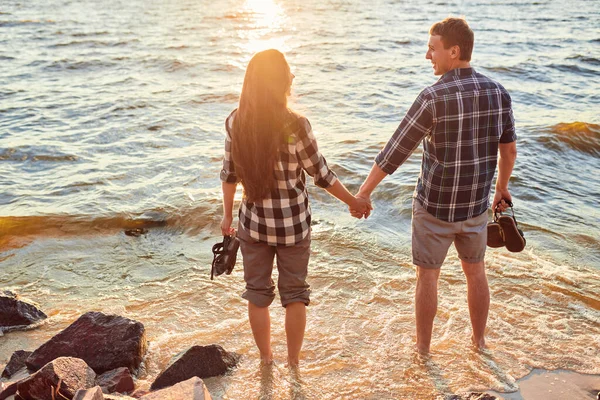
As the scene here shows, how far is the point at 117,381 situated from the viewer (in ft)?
13.6

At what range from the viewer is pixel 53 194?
8867 mm

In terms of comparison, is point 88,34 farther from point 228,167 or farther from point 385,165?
point 385,165

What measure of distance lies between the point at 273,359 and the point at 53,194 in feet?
17.6

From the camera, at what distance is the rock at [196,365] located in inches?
167

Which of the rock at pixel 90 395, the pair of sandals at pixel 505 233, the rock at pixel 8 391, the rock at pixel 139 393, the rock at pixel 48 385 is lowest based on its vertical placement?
the rock at pixel 139 393

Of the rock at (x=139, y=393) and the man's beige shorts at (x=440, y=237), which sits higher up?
the man's beige shorts at (x=440, y=237)

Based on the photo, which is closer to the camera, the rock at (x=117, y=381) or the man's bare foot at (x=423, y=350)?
the rock at (x=117, y=381)

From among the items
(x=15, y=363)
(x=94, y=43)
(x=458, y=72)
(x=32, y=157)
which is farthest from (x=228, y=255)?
(x=94, y=43)

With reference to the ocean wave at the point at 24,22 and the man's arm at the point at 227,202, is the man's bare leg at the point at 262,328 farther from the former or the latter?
the ocean wave at the point at 24,22

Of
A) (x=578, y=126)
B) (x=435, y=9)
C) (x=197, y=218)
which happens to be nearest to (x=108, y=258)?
(x=197, y=218)

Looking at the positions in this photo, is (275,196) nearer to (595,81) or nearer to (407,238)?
(407,238)

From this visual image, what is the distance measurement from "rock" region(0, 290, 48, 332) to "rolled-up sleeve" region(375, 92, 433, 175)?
3.12 meters

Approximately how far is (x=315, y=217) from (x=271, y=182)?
4.07m

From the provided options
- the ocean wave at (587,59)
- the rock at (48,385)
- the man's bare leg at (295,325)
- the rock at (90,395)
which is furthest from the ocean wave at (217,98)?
the rock at (90,395)
